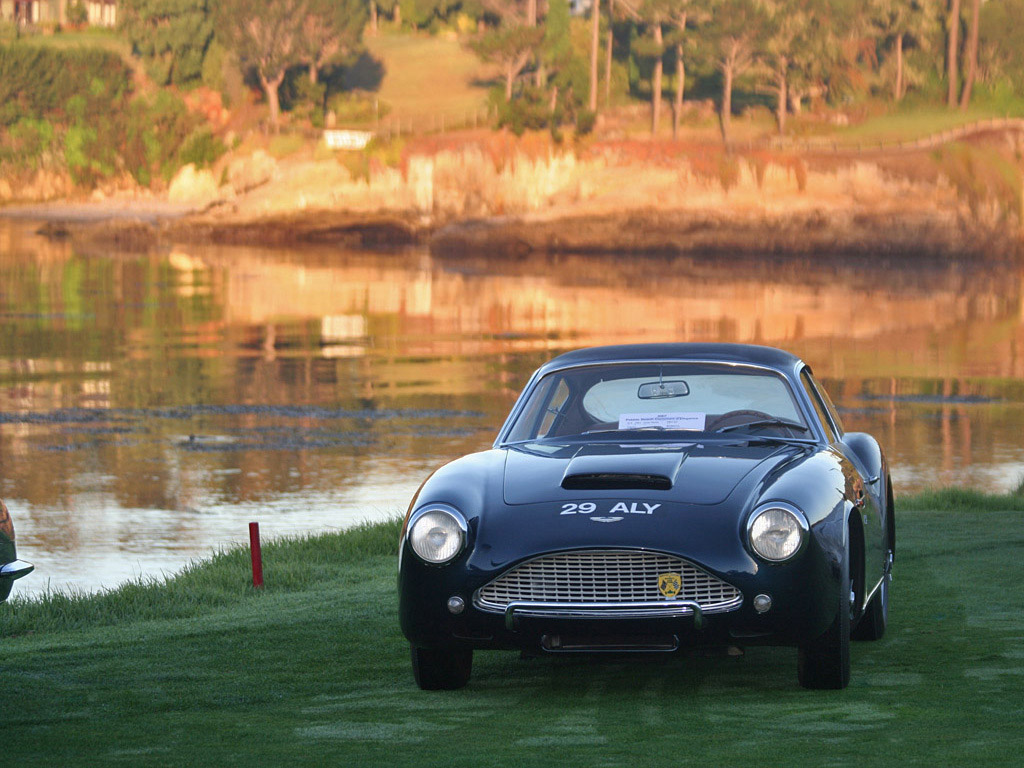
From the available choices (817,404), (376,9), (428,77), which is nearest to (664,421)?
(817,404)

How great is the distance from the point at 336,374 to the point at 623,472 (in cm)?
2462

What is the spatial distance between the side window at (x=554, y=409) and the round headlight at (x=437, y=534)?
1.41 meters

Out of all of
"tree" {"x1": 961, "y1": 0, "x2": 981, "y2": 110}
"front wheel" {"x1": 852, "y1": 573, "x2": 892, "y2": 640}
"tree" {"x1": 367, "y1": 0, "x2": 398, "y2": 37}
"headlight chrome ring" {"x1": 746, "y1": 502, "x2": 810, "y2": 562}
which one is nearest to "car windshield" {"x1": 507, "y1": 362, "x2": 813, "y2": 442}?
"front wheel" {"x1": 852, "y1": 573, "x2": 892, "y2": 640}

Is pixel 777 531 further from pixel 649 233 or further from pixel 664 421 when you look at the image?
pixel 649 233

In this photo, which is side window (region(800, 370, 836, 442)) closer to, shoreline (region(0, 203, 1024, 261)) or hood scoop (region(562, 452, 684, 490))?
hood scoop (region(562, 452, 684, 490))

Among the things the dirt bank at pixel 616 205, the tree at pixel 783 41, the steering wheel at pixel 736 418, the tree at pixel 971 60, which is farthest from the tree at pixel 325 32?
the steering wheel at pixel 736 418

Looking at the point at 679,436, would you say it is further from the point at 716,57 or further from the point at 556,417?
the point at 716,57

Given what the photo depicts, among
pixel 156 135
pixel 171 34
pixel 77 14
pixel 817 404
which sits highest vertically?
pixel 77 14

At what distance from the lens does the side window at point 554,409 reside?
27.3 ft

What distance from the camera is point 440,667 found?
7125 millimetres

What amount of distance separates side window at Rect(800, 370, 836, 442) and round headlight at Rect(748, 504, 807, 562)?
58.6 inches

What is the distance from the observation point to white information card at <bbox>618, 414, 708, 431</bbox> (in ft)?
26.4

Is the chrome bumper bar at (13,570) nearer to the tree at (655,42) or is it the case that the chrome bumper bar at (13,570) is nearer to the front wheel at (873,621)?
the front wheel at (873,621)

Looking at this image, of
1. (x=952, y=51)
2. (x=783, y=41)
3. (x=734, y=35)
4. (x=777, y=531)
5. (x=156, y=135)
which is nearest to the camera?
(x=777, y=531)
